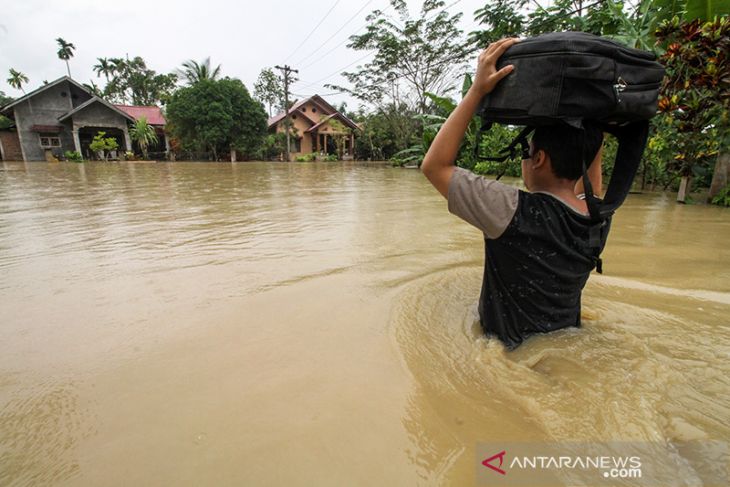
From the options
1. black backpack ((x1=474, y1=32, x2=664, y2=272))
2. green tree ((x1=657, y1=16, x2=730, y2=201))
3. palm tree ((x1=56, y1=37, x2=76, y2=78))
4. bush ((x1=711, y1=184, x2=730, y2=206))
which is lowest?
bush ((x1=711, y1=184, x2=730, y2=206))

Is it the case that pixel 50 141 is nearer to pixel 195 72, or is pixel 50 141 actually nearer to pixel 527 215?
pixel 195 72

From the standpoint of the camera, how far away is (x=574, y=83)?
120 cm

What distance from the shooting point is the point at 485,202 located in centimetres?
135

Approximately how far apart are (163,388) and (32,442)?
0.38m

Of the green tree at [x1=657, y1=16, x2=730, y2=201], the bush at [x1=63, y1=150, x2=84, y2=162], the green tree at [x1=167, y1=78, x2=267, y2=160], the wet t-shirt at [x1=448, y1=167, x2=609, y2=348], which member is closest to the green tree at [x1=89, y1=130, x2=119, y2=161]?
the bush at [x1=63, y1=150, x2=84, y2=162]

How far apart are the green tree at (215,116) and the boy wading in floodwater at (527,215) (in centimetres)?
2660

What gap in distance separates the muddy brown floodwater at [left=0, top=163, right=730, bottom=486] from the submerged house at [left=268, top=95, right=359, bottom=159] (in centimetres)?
3024

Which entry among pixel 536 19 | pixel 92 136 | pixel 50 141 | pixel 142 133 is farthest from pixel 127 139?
pixel 536 19

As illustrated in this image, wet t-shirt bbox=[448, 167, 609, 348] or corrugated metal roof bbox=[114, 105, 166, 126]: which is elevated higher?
corrugated metal roof bbox=[114, 105, 166, 126]

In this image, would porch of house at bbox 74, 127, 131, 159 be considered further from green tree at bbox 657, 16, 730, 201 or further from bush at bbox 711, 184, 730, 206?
bush at bbox 711, 184, 730, 206

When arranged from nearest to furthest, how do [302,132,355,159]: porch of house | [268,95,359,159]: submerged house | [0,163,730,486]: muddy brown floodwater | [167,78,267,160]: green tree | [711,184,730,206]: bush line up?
[0,163,730,486]: muddy brown floodwater → [711,184,730,206]: bush → [167,78,267,160]: green tree → [268,95,359,159]: submerged house → [302,132,355,159]: porch of house

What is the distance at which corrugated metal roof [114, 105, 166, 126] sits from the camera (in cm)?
2794

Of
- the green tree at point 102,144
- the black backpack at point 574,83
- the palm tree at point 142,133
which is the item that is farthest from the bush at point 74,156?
the black backpack at point 574,83

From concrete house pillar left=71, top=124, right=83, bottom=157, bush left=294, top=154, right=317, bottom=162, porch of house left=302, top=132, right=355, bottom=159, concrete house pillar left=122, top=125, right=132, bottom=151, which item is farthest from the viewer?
porch of house left=302, top=132, right=355, bottom=159
